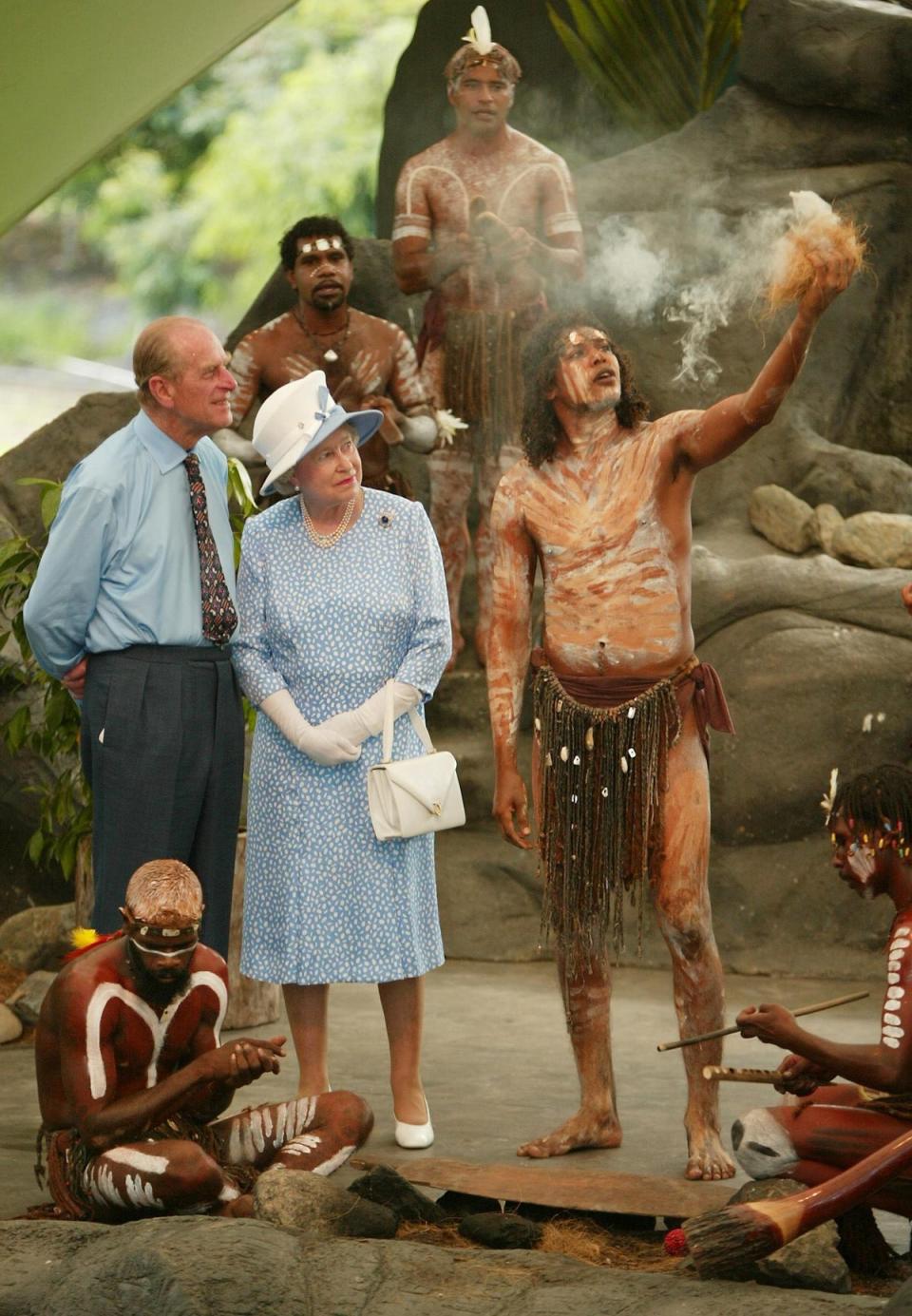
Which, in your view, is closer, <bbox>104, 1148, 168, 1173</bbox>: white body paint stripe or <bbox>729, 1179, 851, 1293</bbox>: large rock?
<bbox>729, 1179, 851, 1293</bbox>: large rock

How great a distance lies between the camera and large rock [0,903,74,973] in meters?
6.86

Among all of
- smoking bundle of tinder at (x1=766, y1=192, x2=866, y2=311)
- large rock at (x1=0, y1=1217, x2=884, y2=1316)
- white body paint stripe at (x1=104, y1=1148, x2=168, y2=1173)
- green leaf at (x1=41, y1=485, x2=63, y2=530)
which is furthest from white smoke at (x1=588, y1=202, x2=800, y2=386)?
large rock at (x1=0, y1=1217, x2=884, y2=1316)

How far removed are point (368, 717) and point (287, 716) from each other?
7.0 inches

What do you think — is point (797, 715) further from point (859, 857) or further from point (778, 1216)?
point (778, 1216)

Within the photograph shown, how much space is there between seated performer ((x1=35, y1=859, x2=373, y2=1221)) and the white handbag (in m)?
0.56

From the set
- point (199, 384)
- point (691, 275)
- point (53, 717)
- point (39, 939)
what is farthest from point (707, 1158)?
point (691, 275)

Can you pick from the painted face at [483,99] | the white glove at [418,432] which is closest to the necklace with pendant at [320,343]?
the white glove at [418,432]

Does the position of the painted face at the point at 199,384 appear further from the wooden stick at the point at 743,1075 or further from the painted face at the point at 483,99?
the painted face at the point at 483,99

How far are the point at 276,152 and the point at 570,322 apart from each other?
6103 mm

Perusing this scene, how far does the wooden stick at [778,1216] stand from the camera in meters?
3.22

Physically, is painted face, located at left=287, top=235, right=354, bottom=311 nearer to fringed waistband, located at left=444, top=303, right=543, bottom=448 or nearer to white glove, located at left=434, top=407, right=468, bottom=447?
white glove, located at left=434, top=407, right=468, bottom=447

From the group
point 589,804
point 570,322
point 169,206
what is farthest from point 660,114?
point 589,804

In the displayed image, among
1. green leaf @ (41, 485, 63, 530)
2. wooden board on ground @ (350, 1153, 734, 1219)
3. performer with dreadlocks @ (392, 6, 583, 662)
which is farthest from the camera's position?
performer with dreadlocks @ (392, 6, 583, 662)

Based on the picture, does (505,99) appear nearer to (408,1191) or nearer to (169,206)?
(169,206)
